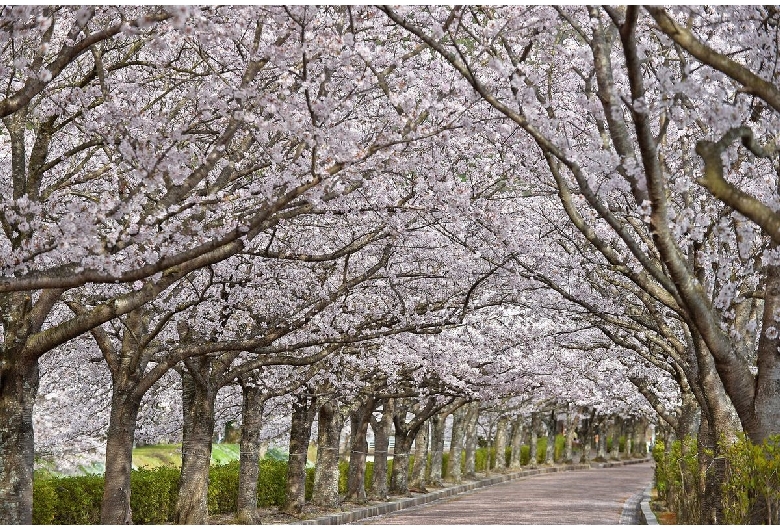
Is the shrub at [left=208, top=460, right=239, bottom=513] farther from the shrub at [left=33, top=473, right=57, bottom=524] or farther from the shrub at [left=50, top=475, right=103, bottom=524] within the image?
the shrub at [left=33, top=473, right=57, bottom=524]

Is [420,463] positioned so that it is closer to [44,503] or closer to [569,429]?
[44,503]

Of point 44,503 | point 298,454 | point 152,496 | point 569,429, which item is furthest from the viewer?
point 569,429

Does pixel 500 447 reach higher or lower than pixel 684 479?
lower

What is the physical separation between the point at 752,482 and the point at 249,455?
12.3m

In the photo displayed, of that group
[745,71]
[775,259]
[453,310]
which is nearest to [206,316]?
[453,310]

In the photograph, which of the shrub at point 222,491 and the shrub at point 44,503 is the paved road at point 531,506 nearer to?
the shrub at point 222,491

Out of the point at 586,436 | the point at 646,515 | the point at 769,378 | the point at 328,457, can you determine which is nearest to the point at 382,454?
the point at 328,457

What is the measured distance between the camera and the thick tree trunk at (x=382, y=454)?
27891 millimetres

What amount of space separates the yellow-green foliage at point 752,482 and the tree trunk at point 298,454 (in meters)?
12.4

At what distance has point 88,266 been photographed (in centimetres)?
820

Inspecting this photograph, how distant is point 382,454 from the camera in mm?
28000

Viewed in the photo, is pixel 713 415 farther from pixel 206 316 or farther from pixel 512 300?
pixel 206 316

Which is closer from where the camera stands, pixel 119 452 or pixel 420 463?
pixel 119 452

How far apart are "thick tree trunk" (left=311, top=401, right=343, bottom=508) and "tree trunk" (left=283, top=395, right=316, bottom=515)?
78 cm
